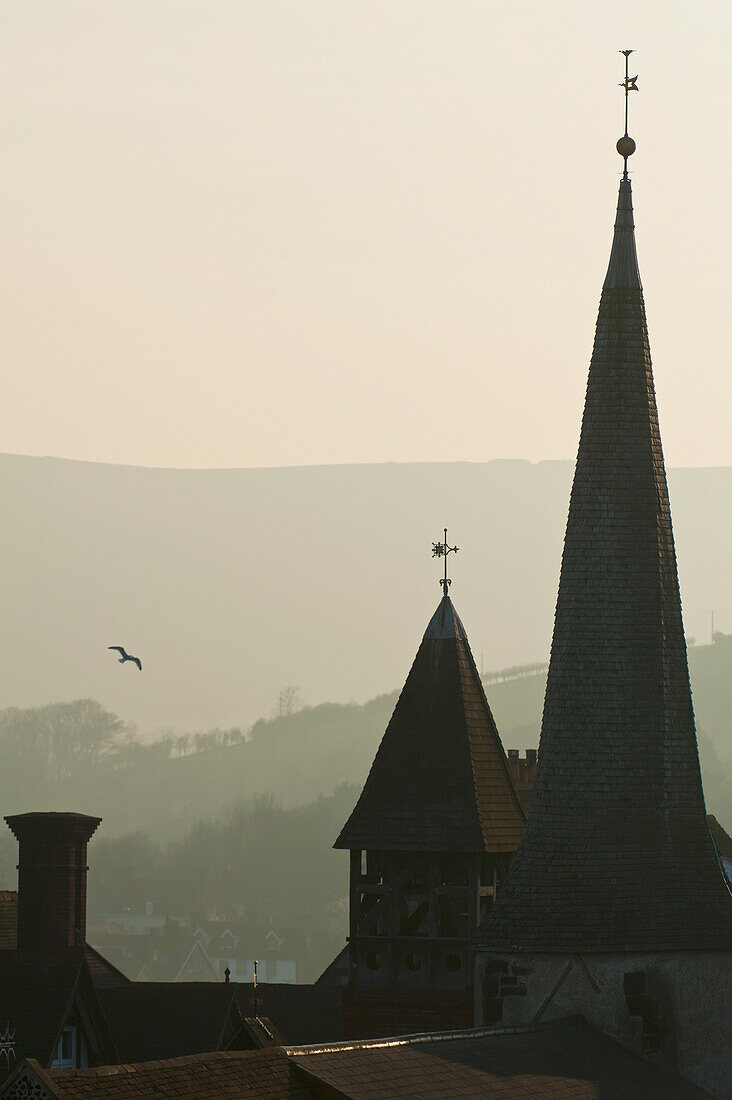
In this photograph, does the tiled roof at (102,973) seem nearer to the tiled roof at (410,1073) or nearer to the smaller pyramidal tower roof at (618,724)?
the smaller pyramidal tower roof at (618,724)

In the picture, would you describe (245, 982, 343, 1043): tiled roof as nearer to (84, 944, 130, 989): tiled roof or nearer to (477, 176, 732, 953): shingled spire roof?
(84, 944, 130, 989): tiled roof

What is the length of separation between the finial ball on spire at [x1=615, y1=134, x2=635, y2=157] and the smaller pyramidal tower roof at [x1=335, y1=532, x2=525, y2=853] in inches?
337

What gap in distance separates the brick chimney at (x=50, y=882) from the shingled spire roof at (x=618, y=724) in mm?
11586

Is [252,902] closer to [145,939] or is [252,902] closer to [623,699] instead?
[145,939]

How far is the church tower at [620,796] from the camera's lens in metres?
38.3

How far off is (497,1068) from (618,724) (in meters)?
8.06

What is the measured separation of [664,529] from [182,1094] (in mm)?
16476

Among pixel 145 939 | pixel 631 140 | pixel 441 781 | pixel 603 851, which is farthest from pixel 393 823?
pixel 145 939

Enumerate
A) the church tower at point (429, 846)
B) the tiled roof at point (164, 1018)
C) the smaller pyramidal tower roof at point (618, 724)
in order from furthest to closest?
1. the tiled roof at point (164, 1018)
2. the church tower at point (429, 846)
3. the smaller pyramidal tower roof at point (618, 724)

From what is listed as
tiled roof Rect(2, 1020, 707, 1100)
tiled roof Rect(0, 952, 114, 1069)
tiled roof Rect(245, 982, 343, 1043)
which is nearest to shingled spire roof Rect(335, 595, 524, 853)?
tiled roof Rect(2, 1020, 707, 1100)

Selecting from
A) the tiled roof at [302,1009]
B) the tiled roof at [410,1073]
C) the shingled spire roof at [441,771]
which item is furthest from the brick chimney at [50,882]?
the tiled roof at [410,1073]

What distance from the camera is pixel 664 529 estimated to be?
4150cm

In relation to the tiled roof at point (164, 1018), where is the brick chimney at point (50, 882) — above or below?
above

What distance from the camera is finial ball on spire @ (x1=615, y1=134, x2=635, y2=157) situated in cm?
4300
